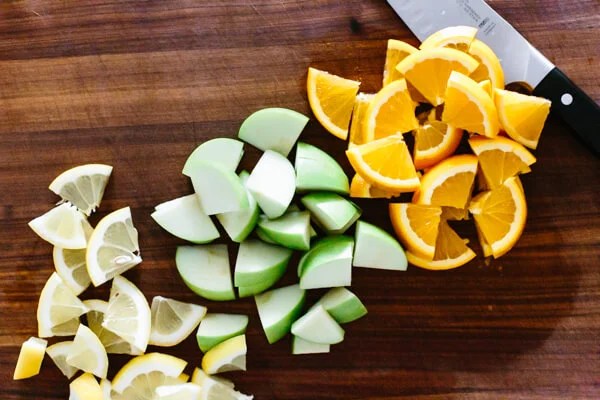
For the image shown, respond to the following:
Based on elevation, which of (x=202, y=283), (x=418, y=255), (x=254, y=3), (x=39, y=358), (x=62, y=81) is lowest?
(x=39, y=358)

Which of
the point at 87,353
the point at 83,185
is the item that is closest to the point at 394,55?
the point at 83,185

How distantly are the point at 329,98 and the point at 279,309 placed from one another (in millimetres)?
612

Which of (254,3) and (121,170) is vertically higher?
(254,3)

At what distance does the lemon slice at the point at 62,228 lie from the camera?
76.0 inches

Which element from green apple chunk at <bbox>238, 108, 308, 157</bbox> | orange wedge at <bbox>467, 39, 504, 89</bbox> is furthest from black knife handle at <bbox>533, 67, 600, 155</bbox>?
green apple chunk at <bbox>238, 108, 308, 157</bbox>

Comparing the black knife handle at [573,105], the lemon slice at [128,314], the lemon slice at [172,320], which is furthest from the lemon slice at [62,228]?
the black knife handle at [573,105]

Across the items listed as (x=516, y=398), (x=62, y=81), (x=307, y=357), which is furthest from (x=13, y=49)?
(x=516, y=398)

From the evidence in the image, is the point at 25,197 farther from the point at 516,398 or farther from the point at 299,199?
the point at 516,398

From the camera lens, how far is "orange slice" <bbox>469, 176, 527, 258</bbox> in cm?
183

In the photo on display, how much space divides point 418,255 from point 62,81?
1150 millimetres

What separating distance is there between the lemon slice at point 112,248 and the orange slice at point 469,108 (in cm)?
95

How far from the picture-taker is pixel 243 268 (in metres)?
1.88

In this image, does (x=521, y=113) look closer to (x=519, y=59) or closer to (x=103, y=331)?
(x=519, y=59)

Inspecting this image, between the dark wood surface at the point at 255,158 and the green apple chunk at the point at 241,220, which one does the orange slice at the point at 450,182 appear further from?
the green apple chunk at the point at 241,220
